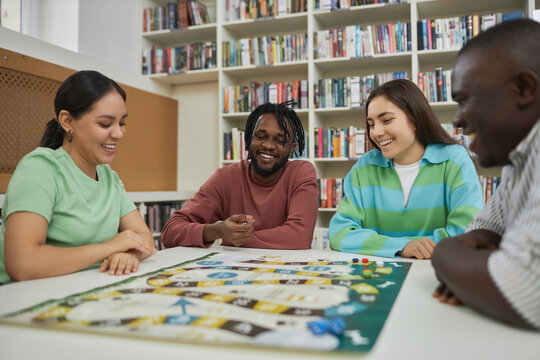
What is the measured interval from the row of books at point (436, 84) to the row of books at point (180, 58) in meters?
1.81

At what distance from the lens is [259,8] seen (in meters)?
3.67

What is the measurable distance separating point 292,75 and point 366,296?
3391mm

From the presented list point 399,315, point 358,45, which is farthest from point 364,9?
point 399,315

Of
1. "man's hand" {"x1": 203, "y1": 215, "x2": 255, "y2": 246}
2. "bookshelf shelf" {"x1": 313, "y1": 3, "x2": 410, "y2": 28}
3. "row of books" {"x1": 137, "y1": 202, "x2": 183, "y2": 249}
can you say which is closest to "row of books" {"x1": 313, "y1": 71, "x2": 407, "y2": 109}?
"bookshelf shelf" {"x1": 313, "y1": 3, "x2": 410, "y2": 28}

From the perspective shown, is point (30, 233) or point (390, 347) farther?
point (30, 233)

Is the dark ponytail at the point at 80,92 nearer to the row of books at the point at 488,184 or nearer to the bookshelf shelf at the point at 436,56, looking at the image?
the bookshelf shelf at the point at 436,56

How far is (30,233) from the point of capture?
38.7 inches

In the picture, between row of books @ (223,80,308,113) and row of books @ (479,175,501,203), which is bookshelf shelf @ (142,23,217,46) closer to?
row of books @ (223,80,308,113)

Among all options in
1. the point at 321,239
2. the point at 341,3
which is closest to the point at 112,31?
the point at 341,3

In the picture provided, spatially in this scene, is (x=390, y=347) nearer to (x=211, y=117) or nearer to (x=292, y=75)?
(x=292, y=75)

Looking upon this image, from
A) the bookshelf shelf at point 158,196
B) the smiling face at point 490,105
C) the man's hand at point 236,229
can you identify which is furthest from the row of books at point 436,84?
the smiling face at point 490,105

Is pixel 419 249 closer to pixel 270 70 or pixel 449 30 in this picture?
pixel 449 30

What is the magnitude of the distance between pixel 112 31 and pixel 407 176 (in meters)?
3.54

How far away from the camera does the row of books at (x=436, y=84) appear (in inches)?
126
